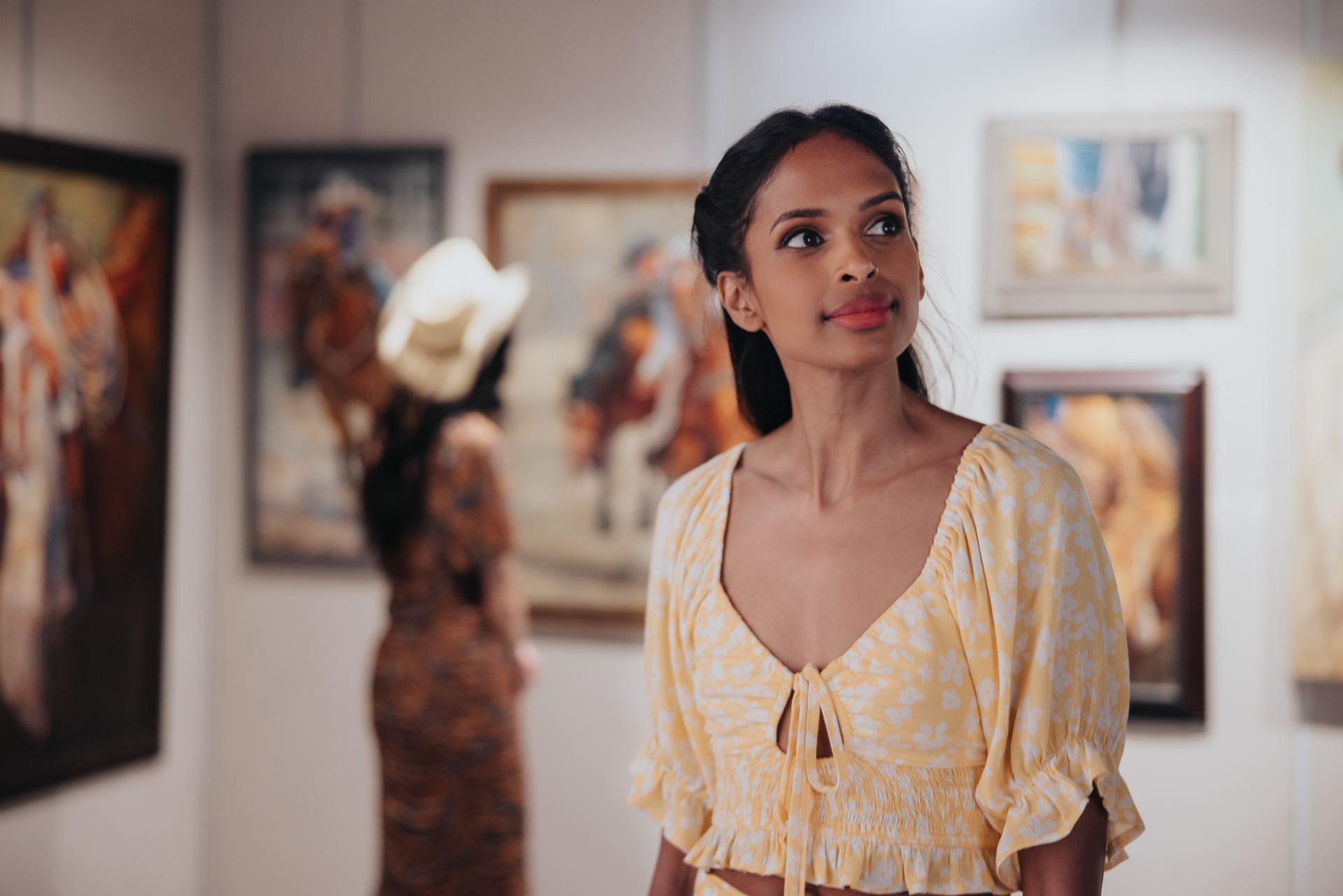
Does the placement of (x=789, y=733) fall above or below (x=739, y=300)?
below

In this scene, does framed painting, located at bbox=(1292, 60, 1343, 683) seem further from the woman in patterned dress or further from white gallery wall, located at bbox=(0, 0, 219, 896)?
white gallery wall, located at bbox=(0, 0, 219, 896)

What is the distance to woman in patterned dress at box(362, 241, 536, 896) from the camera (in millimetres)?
2869

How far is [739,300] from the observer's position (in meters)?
1.47

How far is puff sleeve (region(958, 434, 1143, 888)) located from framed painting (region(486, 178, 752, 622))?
1762 mm

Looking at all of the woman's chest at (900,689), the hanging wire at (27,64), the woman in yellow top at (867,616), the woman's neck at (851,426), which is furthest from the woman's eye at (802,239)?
the hanging wire at (27,64)

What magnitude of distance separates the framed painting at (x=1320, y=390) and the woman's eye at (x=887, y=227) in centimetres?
164

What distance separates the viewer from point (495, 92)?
318 cm

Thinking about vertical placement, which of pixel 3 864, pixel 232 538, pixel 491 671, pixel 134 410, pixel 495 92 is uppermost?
pixel 495 92

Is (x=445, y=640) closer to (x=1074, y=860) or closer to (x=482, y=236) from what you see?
(x=482, y=236)

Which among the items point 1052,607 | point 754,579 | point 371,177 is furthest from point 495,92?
point 1052,607

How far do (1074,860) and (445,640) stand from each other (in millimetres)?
1888

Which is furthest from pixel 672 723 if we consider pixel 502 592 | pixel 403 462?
pixel 403 462

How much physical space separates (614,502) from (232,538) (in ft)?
3.68

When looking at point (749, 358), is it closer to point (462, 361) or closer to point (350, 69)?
point (462, 361)
